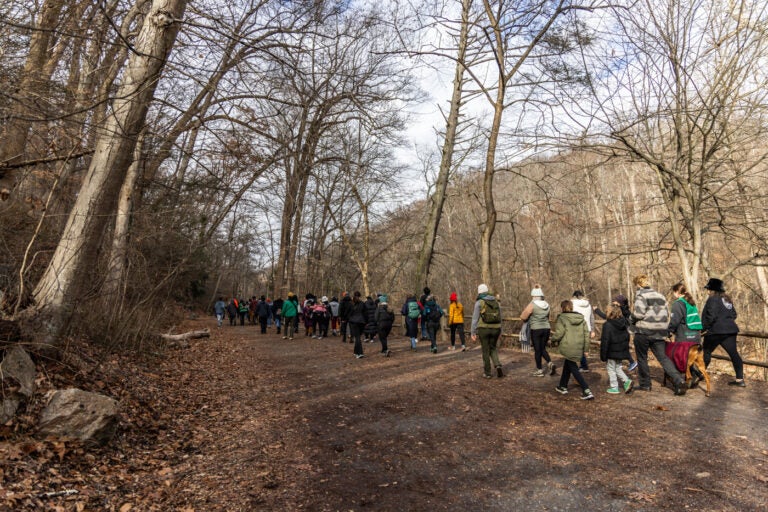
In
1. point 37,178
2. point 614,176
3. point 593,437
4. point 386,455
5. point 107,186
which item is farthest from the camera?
point 614,176

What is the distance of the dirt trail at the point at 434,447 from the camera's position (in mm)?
3756

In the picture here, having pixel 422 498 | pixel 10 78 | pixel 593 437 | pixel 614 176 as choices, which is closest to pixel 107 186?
pixel 10 78

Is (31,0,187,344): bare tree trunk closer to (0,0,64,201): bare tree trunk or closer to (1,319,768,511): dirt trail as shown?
(0,0,64,201): bare tree trunk

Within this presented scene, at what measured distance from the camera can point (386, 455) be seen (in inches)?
186

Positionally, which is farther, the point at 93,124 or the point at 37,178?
the point at 37,178

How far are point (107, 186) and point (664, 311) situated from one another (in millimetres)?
9040

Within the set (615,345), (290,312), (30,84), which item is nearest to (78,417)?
(30,84)

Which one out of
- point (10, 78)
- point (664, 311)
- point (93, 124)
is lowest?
point (664, 311)

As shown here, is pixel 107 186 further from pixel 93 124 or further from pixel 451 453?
pixel 451 453

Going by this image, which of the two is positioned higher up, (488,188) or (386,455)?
(488,188)

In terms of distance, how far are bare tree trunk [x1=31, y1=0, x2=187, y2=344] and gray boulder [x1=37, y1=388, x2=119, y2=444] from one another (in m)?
1.87

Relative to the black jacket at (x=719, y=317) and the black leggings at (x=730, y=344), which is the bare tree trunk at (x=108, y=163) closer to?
the black jacket at (x=719, y=317)

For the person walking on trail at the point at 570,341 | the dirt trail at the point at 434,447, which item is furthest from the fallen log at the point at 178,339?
the person walking on trail at the point at 570,341

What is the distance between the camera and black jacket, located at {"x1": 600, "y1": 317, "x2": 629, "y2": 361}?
7.39 m
